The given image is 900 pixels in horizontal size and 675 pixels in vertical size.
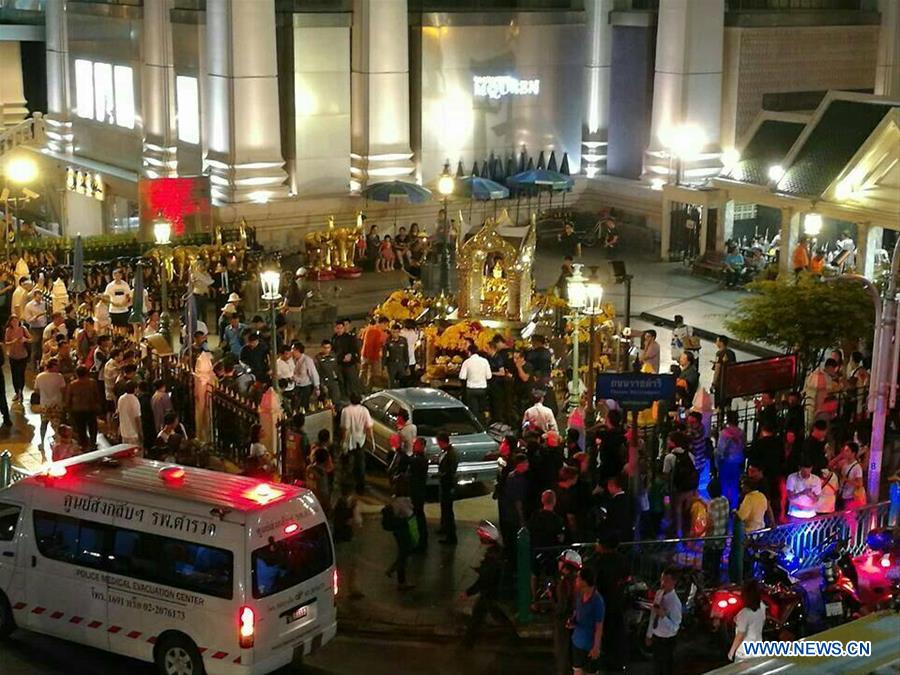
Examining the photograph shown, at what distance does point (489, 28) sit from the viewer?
39.4 m

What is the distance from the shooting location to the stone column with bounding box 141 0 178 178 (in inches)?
1537

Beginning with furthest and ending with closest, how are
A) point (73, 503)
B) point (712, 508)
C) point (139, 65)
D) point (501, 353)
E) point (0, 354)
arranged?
point (139, 65), point (0, 354), point (501, 353), point (712, 508), point (73, 503)

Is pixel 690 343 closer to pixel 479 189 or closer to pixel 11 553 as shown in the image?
pixel 11 553

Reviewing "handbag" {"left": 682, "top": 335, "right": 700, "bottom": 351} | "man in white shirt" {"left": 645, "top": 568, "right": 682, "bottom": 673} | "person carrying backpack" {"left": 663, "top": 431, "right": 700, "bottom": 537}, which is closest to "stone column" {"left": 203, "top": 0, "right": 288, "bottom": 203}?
"handbag" {"left": 682, "top": 335, "right": 700, "bottom": 351}

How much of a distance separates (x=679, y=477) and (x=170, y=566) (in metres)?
5.76

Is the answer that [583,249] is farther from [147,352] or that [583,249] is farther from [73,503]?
[73,503]

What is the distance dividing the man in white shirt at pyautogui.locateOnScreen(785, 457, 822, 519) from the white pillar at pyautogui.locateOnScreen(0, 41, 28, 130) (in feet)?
127

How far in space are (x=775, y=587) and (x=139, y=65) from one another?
30641 mm

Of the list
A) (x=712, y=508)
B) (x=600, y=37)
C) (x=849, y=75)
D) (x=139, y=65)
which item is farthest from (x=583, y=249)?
(x=712, y=508)

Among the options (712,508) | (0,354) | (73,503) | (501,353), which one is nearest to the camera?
(73,503)

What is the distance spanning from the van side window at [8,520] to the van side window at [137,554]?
0.97 feet

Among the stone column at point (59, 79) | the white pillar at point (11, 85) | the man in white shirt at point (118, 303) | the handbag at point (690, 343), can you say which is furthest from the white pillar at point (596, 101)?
the white pillar at point (11, 85)

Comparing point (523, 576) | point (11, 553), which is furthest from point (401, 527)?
point (11, 553)

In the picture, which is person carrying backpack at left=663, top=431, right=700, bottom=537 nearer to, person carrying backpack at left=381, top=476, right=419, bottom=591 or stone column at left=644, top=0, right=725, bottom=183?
person carrying backpack at left=381, top=476, right=419, bottom=591
